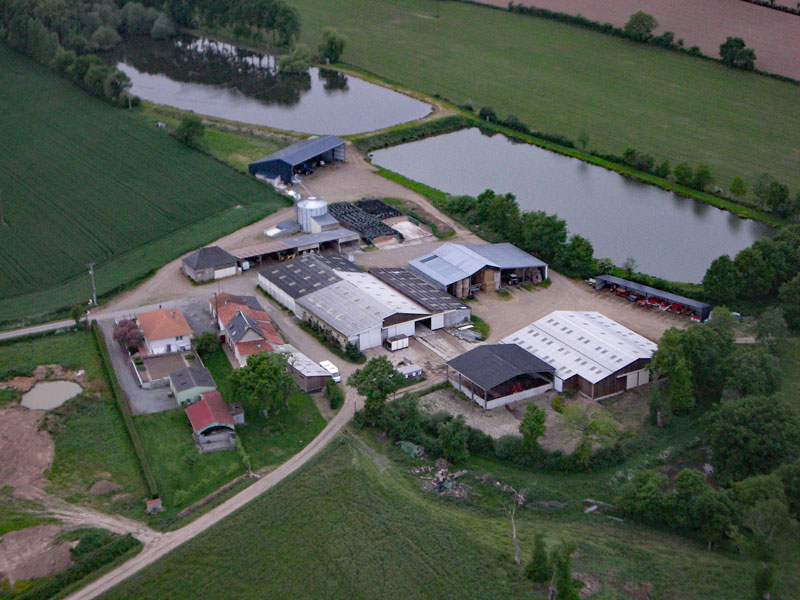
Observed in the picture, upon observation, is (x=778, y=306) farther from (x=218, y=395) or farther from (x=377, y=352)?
(x=218, y=395)

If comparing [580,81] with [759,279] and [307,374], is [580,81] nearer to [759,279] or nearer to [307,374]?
[759,279]

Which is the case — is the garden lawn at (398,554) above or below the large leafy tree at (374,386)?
below

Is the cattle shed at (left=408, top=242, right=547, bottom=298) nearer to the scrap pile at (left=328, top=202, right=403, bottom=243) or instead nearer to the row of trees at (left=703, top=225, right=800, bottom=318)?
the scrap pile at (left=328, top=202, right=403, bottom=243)

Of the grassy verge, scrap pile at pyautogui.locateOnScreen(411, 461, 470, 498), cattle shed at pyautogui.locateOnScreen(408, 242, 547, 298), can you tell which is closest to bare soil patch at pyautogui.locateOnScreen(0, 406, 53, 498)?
scrap pile at pyautogui.locateOnScreen(411, 461, 470, 498)

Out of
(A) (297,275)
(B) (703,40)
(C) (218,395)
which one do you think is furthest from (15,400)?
(B) (703,40)

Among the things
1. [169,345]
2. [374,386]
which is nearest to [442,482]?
[374,386]

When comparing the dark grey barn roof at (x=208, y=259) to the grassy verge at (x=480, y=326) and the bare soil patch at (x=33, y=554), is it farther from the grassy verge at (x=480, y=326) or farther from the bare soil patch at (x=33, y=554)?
the bare soil patch at (x=33, y=554)

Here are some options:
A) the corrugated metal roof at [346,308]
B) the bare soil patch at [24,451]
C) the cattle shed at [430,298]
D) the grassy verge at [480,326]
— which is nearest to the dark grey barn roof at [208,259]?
the corrugated metal roof at [346,308]
